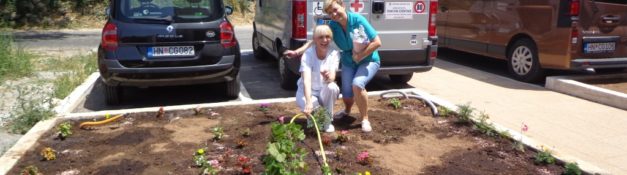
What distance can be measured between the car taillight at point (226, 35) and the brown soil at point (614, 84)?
5.44 metres

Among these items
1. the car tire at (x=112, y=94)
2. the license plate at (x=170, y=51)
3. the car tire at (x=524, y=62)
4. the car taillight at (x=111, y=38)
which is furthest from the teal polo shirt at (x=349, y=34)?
the car tire at (x=524, y=62)

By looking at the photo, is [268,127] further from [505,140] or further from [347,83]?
[505,140]

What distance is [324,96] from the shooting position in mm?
5320

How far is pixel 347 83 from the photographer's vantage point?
18.3ft

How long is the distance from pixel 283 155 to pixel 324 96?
179 centimetres

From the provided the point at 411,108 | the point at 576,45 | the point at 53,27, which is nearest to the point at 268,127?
the point at 411,108

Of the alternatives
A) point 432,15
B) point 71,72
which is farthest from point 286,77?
point 71,72

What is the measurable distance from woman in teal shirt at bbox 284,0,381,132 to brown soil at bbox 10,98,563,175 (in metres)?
0.33

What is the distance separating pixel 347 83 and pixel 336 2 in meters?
0.85

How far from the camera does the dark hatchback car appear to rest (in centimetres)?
665

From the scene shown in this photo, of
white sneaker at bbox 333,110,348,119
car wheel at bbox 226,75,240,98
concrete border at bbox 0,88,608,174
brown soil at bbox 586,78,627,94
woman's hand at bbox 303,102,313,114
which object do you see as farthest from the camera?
brown soil at bbox 586,78,627,94

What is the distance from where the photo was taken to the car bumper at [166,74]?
6664 millimetres

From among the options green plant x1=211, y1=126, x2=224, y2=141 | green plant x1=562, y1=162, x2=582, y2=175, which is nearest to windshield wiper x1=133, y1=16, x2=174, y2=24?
green plant x1=211, y1=126, x2=224, y2=141

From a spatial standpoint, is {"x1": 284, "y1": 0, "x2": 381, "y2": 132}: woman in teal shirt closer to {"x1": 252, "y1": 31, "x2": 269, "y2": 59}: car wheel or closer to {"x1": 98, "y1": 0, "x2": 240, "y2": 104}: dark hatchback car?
Result: {"x1": 98, "y1": 0, "x2": 240, "y2": 104}: dark hatchback car
